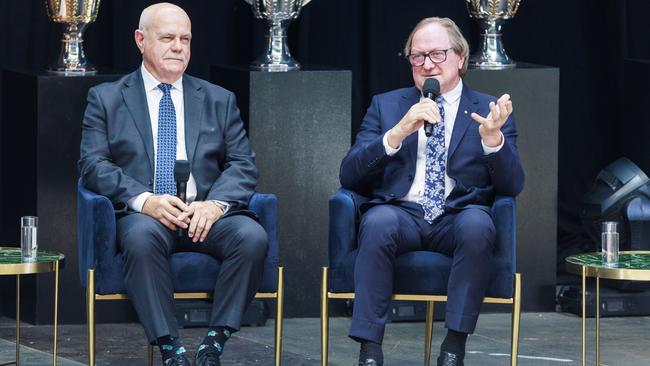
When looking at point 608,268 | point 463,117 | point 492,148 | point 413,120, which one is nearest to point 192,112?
point 413,120

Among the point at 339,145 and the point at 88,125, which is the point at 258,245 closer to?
the point at 88,125

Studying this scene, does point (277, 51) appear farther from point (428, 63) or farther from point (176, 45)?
point (428, 63)

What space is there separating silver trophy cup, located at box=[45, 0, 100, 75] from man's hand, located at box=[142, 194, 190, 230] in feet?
3.82

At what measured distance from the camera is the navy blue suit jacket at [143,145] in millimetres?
5367

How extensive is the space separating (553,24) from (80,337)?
2677 millimetres

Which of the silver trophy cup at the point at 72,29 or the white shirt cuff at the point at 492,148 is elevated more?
the silver trophy cup at the point at 72,29

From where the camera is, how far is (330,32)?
7137 mm

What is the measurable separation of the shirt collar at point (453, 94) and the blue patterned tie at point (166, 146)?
3.03 ft

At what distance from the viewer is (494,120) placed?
5199 millimetres

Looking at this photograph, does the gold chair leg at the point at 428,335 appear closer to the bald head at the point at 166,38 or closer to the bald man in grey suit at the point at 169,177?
the bald man in grey suit at the point at 169,177

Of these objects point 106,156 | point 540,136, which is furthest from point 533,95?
point 106,156

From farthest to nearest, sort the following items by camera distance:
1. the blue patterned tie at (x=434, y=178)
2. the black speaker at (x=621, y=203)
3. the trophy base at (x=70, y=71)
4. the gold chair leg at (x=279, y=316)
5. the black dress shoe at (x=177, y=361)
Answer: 1. the black speaker at (x=621, y=203)
2. the trophy base at (x=70, y=71)
3. the blue patterned tie at (x=434, y=178)
4. the gold chair leg at (x=279, y=316)
5. the black dress shoe at (x=177, y=361)

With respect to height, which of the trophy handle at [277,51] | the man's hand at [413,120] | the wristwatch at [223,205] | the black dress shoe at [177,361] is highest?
the trophy handle at [277,51]

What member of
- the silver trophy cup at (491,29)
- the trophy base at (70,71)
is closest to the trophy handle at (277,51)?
the trophy base at (70,71)
